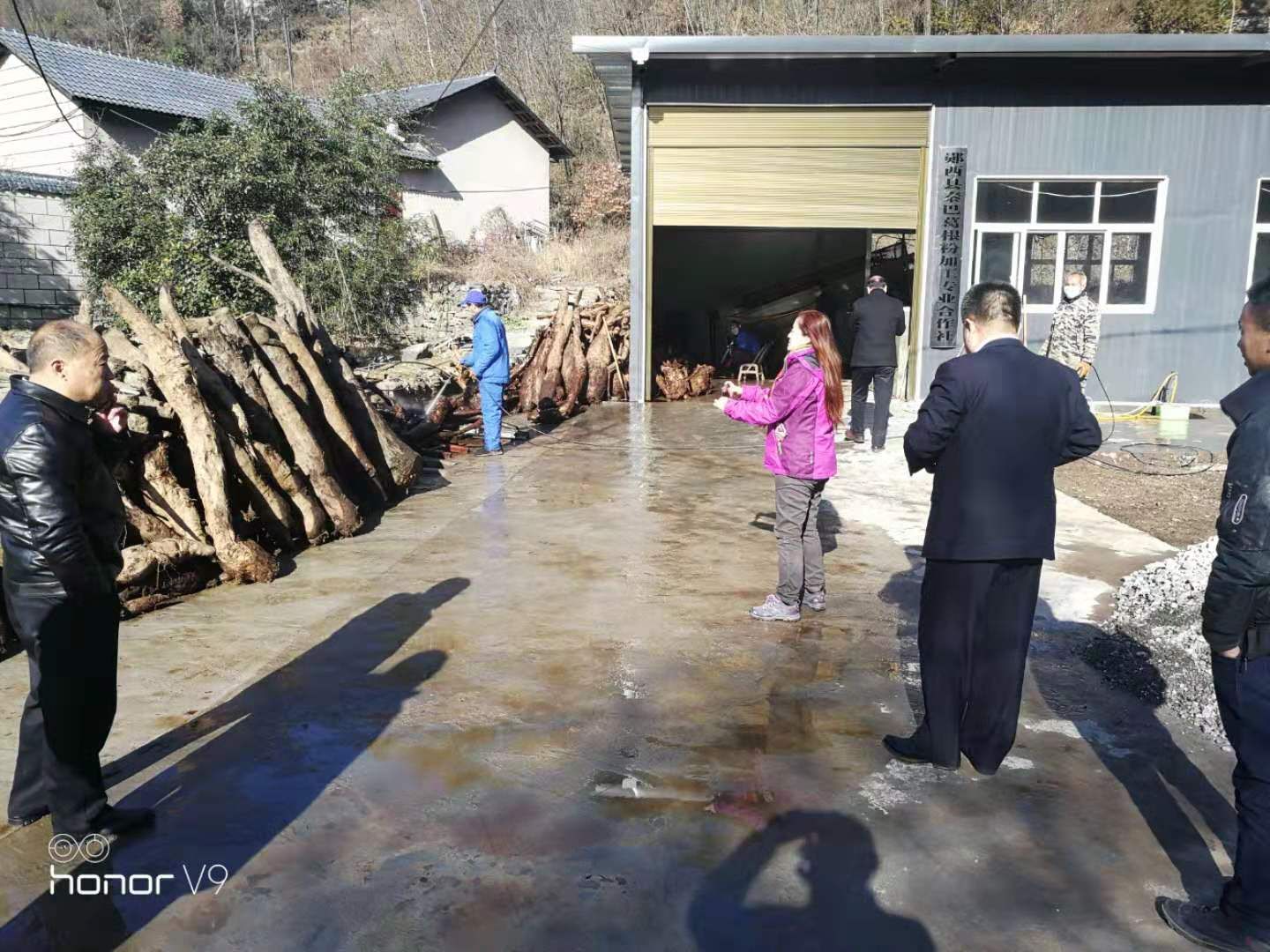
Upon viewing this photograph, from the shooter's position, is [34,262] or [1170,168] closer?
[1170,168]

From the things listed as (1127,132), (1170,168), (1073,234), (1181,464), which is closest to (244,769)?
(1181,464)

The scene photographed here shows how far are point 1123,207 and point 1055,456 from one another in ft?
41.0

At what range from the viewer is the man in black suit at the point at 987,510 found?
356 centimetres

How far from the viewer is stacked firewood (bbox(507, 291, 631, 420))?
1478 cm

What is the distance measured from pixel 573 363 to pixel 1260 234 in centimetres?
1043

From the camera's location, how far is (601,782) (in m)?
3.76

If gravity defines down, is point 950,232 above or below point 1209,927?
above

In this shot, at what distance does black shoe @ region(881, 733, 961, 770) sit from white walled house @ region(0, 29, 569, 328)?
1359 centimetres

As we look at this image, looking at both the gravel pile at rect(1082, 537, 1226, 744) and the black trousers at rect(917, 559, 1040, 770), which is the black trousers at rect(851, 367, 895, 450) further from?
the black trousers at rect(917, 559, 1040, 770)

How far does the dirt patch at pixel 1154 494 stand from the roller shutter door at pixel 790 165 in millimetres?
5617

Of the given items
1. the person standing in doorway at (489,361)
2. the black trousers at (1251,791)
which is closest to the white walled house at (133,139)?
the person standing in doorway at (489,361)

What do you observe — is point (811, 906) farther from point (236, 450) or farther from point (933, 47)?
point (933, 47)

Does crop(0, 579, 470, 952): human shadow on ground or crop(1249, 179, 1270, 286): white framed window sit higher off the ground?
crop(1249, 179, 1270, 286): white framed window

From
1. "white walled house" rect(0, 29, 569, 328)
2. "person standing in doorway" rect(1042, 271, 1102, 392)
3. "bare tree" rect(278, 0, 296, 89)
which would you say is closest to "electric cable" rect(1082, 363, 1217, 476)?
"person standing in doorway" rect(1042, 271, 1102, 392)
